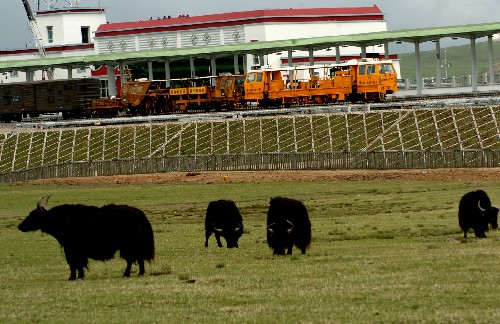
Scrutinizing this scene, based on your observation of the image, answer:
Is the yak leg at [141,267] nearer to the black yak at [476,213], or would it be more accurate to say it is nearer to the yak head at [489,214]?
the black yak at [476,213]

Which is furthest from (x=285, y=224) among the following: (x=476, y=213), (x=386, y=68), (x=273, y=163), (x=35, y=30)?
(x=35, y=30)

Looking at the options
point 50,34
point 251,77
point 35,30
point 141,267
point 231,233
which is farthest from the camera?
point 50,34

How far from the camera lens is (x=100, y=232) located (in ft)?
79.6

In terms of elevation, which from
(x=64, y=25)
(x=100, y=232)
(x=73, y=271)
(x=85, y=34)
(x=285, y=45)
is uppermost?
(x=64, y=25)

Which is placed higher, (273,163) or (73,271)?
(73,271)

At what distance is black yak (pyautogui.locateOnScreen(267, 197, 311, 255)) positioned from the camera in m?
27.7

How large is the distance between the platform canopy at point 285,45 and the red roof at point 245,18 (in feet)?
49.7

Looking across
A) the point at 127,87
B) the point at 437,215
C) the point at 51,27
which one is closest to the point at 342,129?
the point at 127,87

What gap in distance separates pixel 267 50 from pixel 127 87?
14.6m

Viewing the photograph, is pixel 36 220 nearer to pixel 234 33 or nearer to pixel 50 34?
pixel 234 33

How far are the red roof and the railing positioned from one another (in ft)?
188

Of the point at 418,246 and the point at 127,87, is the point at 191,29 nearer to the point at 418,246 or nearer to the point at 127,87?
the point at 127,87

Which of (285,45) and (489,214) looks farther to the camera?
(285,45)

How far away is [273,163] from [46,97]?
150 ft
